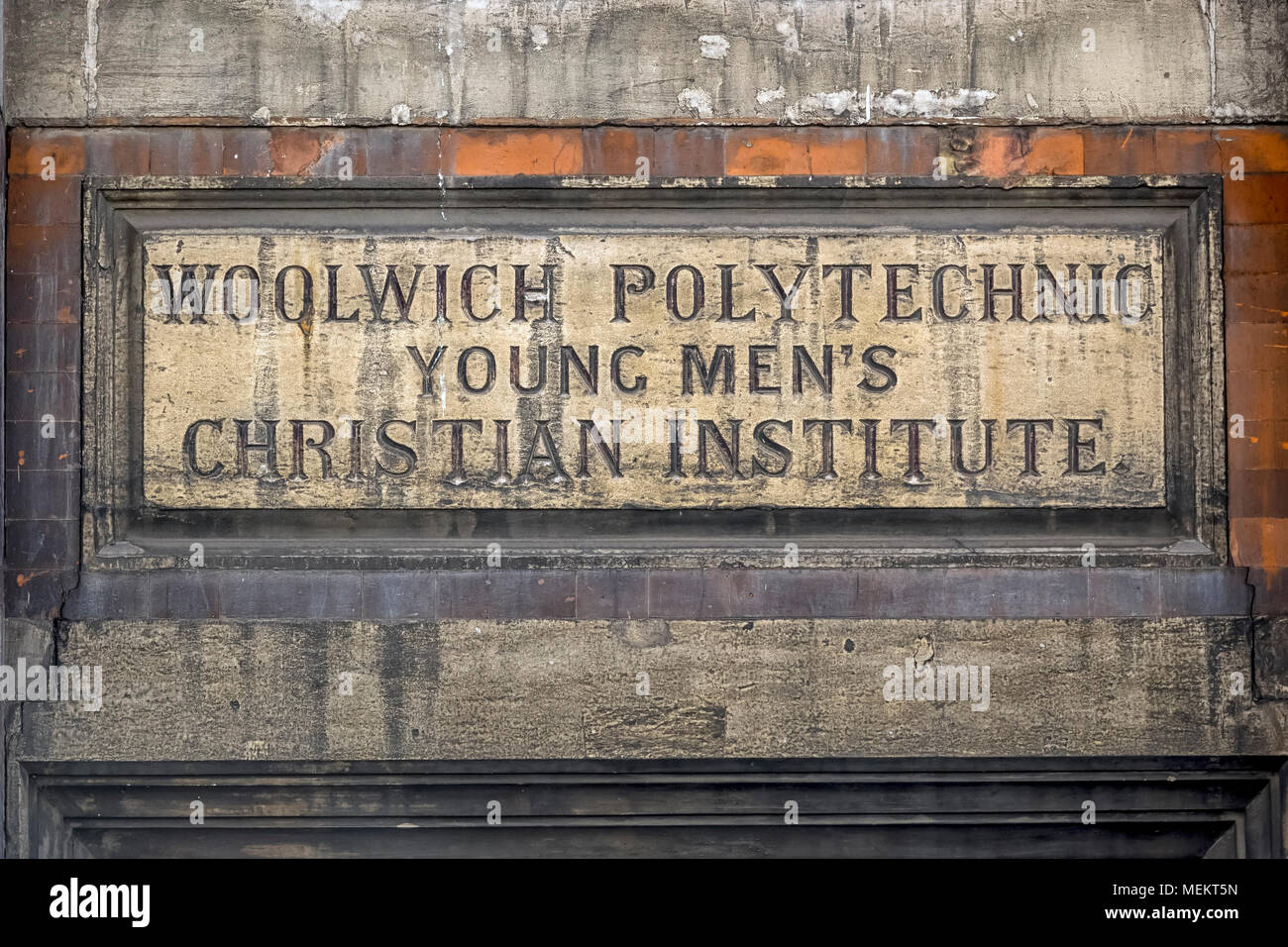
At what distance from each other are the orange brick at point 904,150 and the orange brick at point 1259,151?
1428 millimetres

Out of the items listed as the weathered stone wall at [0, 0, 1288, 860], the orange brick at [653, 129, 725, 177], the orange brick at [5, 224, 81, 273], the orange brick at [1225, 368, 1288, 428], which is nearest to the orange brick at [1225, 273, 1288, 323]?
the weathered stone wall at [0, 0, 1288, 860]

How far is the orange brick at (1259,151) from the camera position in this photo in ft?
19.8

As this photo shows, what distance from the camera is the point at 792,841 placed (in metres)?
5.94

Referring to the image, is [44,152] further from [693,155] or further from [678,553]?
[678,553]

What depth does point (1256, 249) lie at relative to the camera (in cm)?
602

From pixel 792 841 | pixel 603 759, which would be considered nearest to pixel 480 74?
pixel 603 759

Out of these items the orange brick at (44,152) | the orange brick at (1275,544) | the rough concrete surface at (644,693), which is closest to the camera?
the rough concrete surface at (644,693)

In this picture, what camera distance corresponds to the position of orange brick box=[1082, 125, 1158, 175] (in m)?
6.04

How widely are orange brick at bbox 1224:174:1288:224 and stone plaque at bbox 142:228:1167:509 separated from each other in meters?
0.43

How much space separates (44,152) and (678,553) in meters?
3.69

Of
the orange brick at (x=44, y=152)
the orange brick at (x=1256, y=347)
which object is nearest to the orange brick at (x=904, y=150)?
the orange brick at (x=1256, y=347)

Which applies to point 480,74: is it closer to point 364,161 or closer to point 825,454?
point 364,161

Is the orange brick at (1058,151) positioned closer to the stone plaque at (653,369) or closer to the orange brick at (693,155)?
the stone plaque at (653,369)

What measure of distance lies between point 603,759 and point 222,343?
275 centimetres
